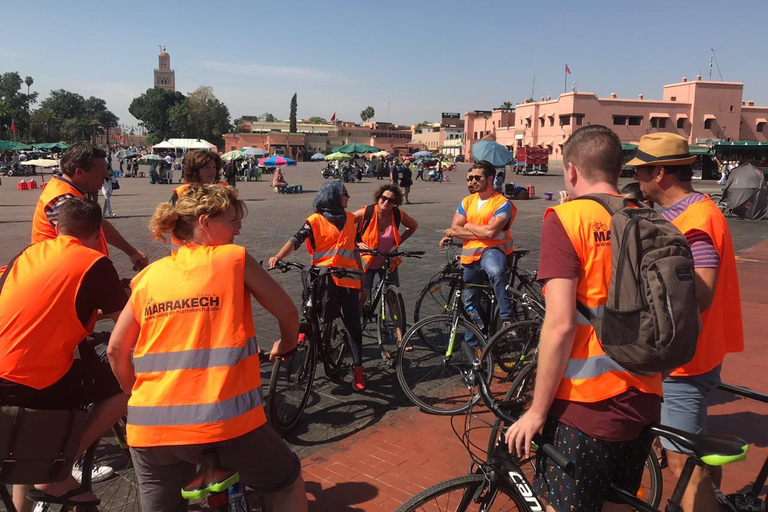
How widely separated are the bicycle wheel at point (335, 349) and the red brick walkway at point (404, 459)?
790mm

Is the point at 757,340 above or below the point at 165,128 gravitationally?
below

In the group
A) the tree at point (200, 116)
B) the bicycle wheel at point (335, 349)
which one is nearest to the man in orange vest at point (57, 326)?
the bicycle wheel at point (335, 349)

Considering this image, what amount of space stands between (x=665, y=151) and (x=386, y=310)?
3207 millimetres

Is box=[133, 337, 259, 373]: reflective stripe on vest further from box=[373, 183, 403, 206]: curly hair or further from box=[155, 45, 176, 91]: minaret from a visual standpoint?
box=[155, 45, 176, 91]: minaret

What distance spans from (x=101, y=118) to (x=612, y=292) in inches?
6784

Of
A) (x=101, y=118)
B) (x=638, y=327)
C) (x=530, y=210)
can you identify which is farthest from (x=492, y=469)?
(x=101, y=118)

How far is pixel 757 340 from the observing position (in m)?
6.36

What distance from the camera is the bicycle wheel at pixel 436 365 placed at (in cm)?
447

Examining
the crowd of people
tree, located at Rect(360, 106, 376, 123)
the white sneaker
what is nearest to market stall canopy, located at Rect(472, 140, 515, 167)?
the crowd of people

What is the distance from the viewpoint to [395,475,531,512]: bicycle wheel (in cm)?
208

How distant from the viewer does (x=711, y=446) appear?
191 centimetres

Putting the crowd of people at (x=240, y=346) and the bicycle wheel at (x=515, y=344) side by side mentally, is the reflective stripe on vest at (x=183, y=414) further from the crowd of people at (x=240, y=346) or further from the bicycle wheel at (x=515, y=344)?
the bicycle wheel at (x=515, y=344)

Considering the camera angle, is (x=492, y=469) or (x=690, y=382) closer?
(x=492, y=469)

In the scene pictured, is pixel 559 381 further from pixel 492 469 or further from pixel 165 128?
pixel 165 128
